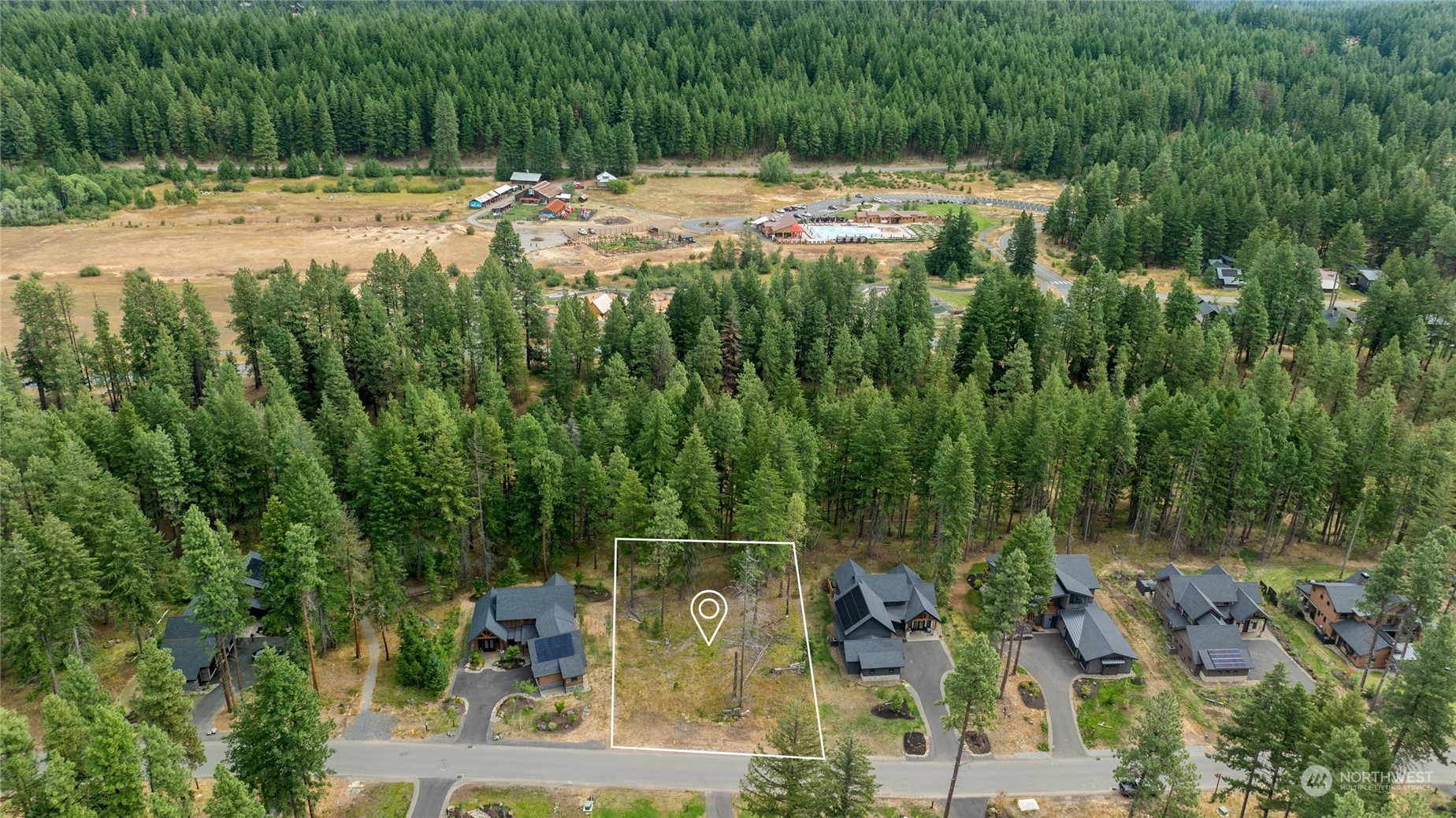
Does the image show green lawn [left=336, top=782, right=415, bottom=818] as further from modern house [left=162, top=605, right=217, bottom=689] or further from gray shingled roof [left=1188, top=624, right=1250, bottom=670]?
gray shingled roof [left=1188, top=624, right=1250, bottom=670]

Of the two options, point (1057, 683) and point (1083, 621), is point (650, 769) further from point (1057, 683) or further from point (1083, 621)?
point (1083, 621)

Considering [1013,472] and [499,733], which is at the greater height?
[1013,472]

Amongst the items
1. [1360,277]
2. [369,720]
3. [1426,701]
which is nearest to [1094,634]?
[1426,701]

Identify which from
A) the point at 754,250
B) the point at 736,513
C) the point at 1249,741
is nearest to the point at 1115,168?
the point at 754,250

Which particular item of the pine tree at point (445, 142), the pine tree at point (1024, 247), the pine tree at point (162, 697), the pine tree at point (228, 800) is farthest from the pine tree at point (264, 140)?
the pine tree at point (228, 800)

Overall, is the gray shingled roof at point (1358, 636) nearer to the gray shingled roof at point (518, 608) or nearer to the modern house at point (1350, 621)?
the modern house at point (1350, 621)

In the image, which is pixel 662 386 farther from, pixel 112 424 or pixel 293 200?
pixel 293 200
